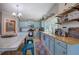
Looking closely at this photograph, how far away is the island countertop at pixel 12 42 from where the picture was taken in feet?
6.58

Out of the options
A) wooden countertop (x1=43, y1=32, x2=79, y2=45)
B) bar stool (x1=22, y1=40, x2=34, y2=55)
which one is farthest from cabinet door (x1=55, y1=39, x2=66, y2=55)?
bar stool (x1=22, y1=40, x2=34, y2=55)

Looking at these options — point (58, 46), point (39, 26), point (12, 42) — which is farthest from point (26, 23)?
point (58, 46)

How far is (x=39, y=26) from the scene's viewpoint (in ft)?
7.03

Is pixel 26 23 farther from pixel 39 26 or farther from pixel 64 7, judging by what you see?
pixel 64 7

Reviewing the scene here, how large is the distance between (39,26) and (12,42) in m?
0.50

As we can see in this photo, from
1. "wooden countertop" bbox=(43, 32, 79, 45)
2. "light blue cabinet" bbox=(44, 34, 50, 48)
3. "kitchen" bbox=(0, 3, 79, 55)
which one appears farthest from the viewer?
"light blue cabinet" bbox=(44, 34, 50, 48)

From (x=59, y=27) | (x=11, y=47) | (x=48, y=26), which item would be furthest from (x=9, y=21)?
(x=59, y=27)

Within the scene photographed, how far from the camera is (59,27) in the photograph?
2143 millimetres

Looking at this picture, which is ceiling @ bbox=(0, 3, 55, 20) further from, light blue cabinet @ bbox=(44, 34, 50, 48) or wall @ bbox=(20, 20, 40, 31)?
light blue cabinet @ bbox=(44, 34, 50, 48)

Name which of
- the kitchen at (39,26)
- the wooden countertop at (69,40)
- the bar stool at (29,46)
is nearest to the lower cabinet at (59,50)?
the kitchen at (39,26)

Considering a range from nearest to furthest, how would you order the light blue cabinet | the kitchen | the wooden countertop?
the wooden countertop < the kitchen < the light blue cabinet

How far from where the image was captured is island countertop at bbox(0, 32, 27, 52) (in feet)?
6.58
